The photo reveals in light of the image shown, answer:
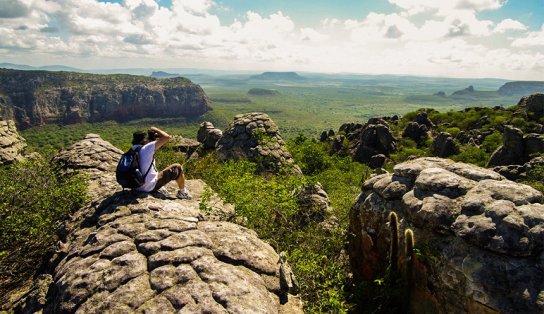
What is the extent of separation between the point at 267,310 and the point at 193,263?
2134mm

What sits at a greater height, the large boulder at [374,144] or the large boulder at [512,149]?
the large boulder at [512,149]

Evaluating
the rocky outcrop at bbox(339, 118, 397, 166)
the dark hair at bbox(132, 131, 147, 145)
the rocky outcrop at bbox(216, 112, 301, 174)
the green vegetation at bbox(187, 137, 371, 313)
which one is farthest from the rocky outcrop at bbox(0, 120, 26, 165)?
the rocky outcrop at bbox(339, 118, 397, 166)

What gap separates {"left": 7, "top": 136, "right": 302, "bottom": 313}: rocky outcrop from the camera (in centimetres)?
730

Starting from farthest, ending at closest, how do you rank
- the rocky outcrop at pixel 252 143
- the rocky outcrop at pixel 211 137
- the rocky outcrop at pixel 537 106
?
the rocky outcrop at pixel 537 106 → the rocky outcrop at pixel 211 137 → the rocky outcrop at pixel 252 143

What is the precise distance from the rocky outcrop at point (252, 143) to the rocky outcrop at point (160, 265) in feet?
55.7

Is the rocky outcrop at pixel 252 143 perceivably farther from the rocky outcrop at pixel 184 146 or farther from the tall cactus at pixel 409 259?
the tall cactus at pixel 409 259

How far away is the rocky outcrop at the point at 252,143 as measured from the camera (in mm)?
29312

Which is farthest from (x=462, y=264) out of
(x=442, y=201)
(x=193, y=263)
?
(x=193, y=263)

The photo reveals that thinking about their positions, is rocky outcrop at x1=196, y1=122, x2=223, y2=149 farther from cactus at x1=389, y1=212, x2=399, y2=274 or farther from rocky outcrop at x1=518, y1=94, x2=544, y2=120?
rocky outcrop at x1=518, y1=94, x2=544, y2=120

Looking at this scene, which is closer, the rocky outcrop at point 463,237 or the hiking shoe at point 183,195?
the rocky outcrop at point 463,237

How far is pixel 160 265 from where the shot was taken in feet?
26.9

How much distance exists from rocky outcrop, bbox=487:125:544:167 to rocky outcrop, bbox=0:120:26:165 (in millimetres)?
52095

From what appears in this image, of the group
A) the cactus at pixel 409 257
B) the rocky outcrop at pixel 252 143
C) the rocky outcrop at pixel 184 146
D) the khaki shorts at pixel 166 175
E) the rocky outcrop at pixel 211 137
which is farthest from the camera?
the rocky outcrop at pixel 184 146

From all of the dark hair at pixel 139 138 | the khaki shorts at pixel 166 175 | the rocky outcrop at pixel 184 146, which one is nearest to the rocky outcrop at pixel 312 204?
the khaki shorts at pixel 166 175
